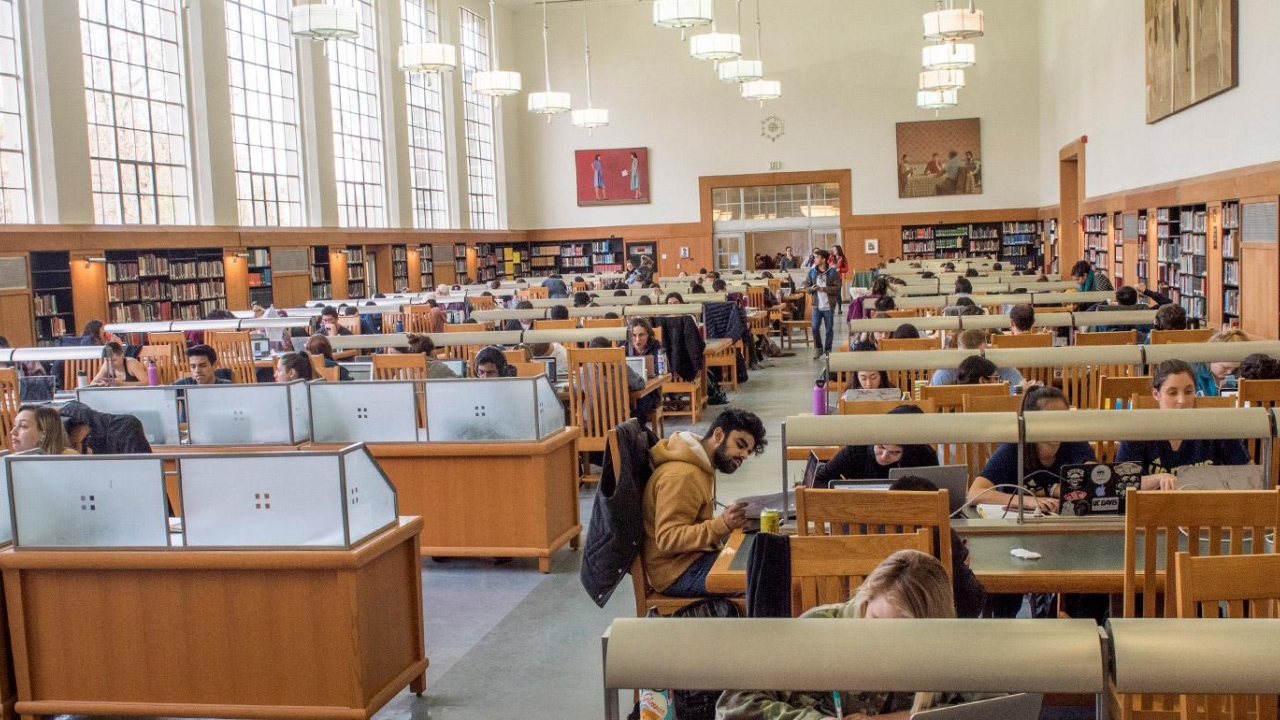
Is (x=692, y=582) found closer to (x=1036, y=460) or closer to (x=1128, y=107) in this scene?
(x=1036, y=460)

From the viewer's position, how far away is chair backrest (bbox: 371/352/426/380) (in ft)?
25.7

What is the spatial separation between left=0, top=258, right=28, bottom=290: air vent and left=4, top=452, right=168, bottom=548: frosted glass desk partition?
9225mm

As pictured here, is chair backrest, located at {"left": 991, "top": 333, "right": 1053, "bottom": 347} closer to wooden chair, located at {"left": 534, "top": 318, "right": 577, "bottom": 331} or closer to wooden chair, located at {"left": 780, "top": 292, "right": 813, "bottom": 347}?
wooden chair, located at {"left": 534, "top": 318, "right": 577, "bottom": 331}

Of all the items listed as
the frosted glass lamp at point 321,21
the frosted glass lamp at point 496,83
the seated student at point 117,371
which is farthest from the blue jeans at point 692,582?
the frosted glass lamp at point 496,83

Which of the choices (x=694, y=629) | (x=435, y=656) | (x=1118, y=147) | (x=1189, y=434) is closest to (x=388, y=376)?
(x=435, y=656)

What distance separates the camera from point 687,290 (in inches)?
649

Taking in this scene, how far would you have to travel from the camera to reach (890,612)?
221 cm

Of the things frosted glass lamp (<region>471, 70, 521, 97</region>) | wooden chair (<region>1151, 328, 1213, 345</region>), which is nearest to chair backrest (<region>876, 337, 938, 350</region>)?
wooden chair (<region>1151, 328, 1213, 345</region>)

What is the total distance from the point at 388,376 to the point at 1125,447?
4920mm

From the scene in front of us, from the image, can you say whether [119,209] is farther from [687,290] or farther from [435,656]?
[435,656]

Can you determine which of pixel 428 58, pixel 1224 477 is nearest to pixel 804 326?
pixel 428 58

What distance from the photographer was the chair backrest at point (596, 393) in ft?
26.0

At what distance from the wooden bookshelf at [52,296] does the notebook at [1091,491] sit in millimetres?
11801

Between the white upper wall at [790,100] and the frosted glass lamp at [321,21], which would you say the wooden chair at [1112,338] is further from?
the white upper wall at [790,100]
